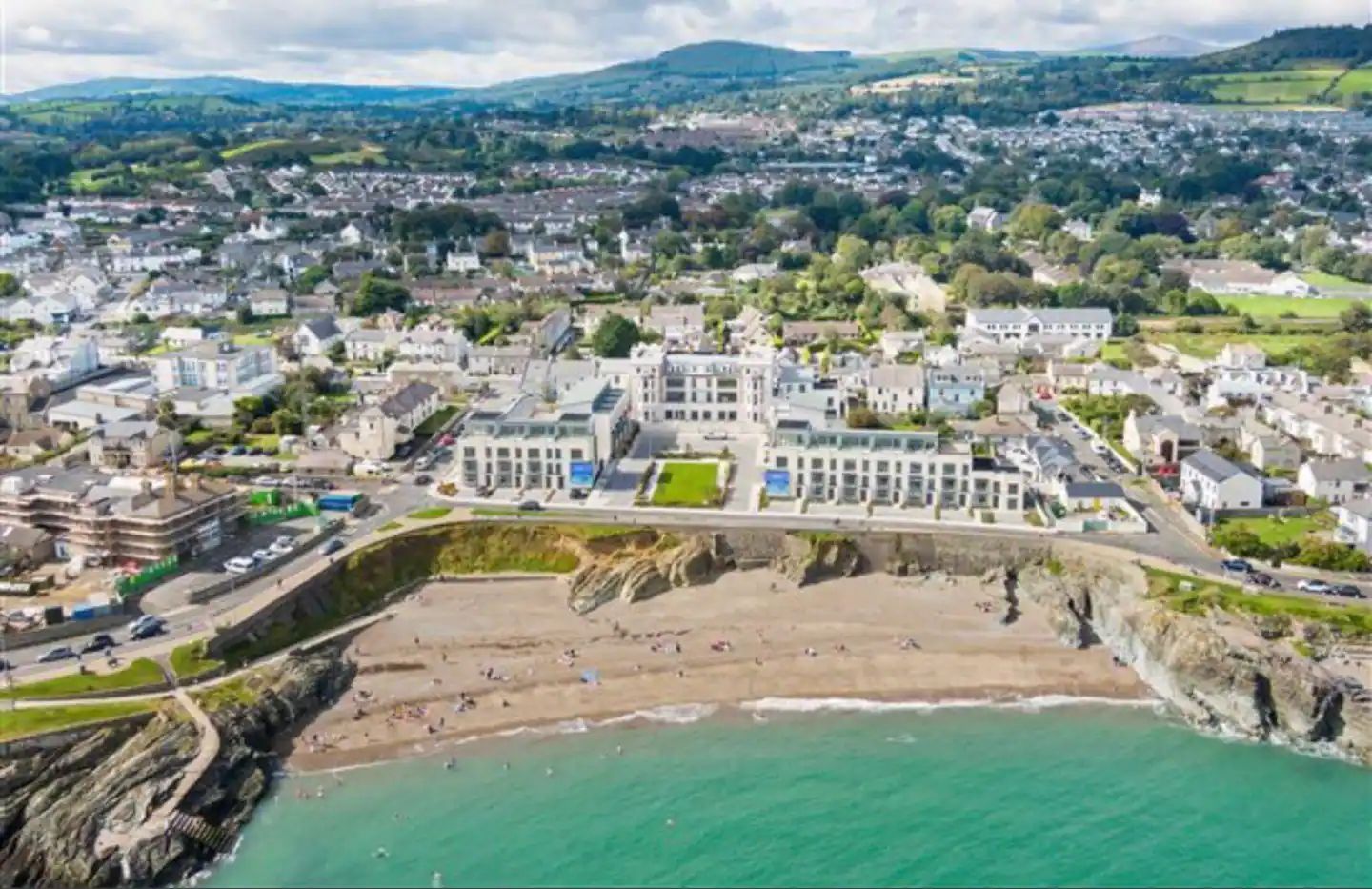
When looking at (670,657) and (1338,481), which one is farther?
(1338,481)

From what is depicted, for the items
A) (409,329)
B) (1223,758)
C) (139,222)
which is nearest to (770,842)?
(1223,758)

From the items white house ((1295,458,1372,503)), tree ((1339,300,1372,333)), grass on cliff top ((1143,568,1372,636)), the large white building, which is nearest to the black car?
grass on cliff top ((1143,568,1372,636))

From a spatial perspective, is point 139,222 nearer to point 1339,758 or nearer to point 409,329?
point 409,329

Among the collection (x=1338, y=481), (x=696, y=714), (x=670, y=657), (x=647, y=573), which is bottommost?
(x=696, y=714)

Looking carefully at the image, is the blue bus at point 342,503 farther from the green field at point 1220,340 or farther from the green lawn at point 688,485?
the green field at point 1220,340

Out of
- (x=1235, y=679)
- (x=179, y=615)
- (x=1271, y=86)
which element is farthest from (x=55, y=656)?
(x=1271, y=86)

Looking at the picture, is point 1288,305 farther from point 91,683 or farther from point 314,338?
point 91,683
